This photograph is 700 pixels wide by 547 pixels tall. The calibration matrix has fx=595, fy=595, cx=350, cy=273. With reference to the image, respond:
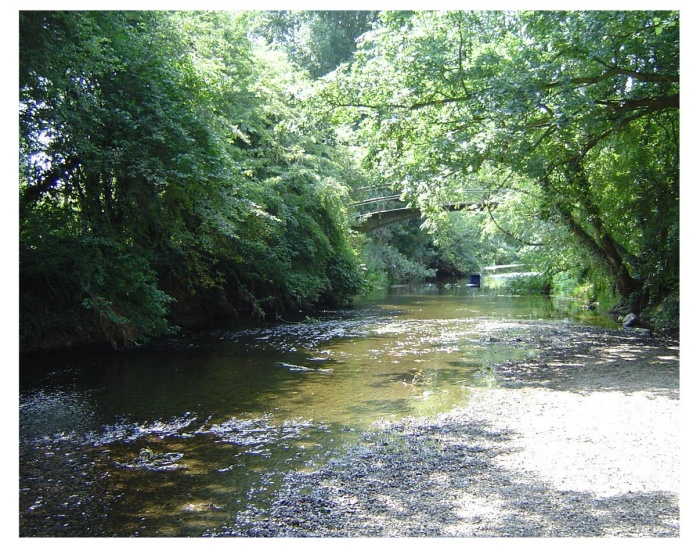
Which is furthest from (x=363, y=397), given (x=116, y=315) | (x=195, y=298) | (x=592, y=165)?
(x=592, y=165)

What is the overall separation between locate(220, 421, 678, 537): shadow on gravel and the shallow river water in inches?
11.2

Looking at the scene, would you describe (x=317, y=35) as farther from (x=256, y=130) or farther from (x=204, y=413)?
(x=204, y=413)

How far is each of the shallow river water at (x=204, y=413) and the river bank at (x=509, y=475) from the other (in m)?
0.32

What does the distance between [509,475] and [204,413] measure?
11.3 ft

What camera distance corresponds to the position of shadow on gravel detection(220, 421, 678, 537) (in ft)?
11.8

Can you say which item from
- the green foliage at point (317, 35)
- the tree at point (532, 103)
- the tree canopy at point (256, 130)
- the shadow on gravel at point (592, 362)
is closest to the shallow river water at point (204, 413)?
the shadow on gravel at point (592, 362)

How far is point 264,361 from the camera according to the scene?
31.6ft

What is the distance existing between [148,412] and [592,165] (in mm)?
12517

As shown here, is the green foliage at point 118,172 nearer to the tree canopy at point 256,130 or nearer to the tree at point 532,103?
the tree canopy at point 256,130

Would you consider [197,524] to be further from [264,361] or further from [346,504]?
[264,361]

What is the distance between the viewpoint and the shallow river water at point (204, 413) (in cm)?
410

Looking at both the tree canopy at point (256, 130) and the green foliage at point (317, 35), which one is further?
the green foliage at point (317, 35)

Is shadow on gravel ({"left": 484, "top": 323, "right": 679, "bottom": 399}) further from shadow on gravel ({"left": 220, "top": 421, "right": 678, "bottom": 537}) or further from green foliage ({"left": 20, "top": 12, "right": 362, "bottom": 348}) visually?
green foliage ({"left": 20, "top": 12, "right": 362, "bottom": 348})

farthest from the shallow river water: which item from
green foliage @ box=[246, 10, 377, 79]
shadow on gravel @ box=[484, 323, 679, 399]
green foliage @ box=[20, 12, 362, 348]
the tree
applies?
green foliage @ box=[246, 10, 377, 79]
